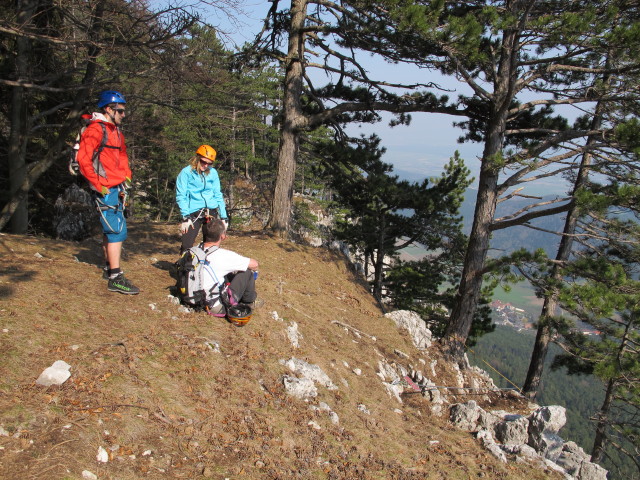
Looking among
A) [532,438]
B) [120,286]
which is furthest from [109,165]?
[532,438]

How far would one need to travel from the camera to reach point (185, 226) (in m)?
5.68

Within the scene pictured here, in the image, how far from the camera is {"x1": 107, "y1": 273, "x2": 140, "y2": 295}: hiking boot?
17.6 ft

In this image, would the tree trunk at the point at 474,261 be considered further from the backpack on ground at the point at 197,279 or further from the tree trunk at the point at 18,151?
the tree trunk at the point at 18,151

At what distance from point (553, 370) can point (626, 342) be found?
3098 mm

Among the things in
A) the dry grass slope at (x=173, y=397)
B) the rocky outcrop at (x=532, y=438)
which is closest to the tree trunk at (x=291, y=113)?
the dry grass slope at (x=173, y=397)

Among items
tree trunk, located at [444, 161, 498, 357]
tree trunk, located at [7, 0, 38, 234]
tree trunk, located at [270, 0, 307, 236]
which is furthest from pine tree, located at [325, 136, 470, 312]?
tree trunk, located at [7, 0, 38, 234]

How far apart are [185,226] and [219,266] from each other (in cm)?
98

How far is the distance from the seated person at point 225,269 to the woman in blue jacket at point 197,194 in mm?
599

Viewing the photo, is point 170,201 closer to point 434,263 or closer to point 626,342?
point 434,263

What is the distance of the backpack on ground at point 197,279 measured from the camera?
513 cm

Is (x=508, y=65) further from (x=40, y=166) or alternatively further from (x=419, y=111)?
(x=40, y=166)

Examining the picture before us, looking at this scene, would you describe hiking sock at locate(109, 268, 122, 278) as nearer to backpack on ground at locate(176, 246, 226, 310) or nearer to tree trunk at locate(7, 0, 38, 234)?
backpack on ground at locate(176, 246, 226, 310)

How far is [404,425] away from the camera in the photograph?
5.46 meters

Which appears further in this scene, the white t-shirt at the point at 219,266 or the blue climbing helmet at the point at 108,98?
the white t-shirt at the point at 219,266
